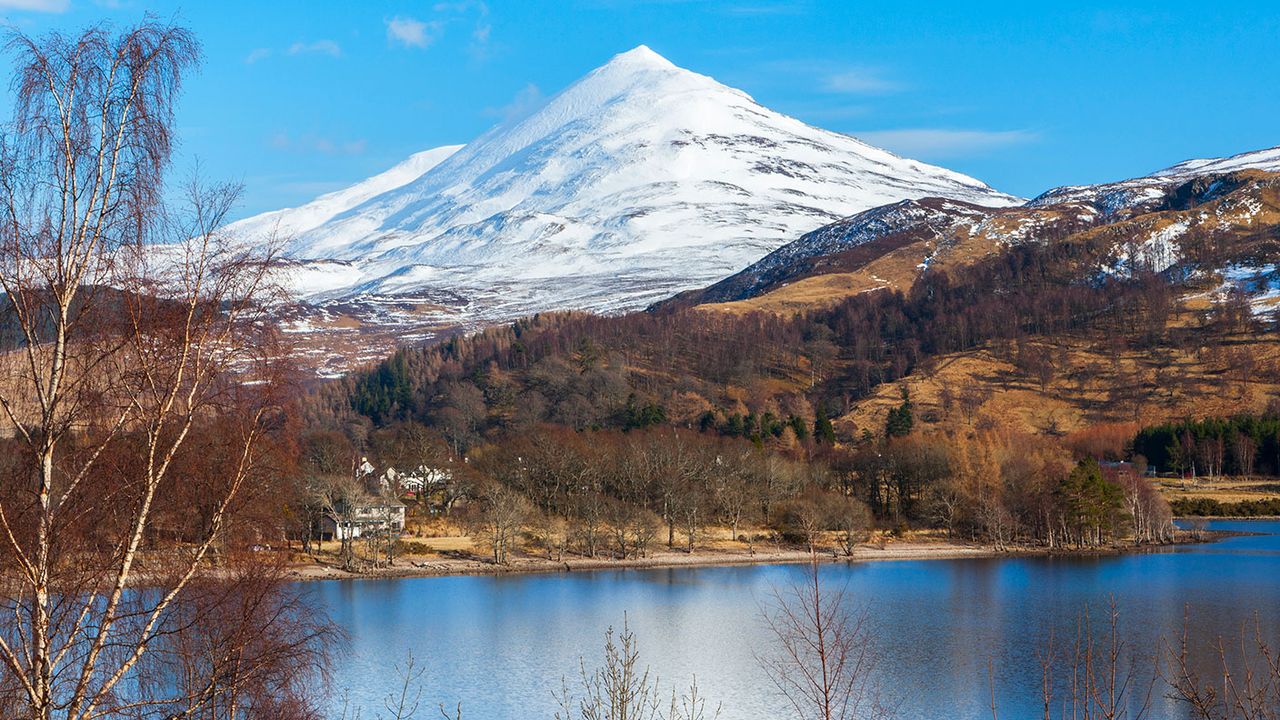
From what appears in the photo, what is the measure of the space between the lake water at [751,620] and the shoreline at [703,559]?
1336 millimetres

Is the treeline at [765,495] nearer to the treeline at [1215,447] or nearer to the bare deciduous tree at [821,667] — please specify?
the treeline at [1215,447]

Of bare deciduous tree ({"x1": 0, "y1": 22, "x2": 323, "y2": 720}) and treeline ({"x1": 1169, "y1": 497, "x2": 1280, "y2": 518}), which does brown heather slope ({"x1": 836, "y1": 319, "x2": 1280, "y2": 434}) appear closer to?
treeline ({"x1": 1169, "y1": 497, "x2": 1280, "y2": 518})

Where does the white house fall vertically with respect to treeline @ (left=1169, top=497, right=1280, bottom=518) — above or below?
above

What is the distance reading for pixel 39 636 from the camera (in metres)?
7.55

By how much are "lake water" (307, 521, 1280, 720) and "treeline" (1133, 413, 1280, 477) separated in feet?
93.6

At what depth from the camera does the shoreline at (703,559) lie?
5284 centimetres

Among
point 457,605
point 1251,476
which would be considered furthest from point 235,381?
point 1251,476

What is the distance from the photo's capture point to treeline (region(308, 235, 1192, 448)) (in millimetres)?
113125

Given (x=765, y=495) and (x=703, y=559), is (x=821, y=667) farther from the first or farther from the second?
(x=765, y=495)

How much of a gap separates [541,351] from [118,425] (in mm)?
131670

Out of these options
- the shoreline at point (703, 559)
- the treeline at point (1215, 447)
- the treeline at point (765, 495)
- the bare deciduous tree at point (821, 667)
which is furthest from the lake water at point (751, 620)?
the treeline at point (1215, 447)

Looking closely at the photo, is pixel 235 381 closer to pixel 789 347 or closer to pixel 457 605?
pixel 457 605

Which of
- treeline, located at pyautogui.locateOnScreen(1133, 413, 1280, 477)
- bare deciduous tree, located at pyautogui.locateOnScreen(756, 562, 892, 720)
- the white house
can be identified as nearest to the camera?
bare deciduous tree, located at pyautogui.locateOnScreen(756, 562, 892, 720)

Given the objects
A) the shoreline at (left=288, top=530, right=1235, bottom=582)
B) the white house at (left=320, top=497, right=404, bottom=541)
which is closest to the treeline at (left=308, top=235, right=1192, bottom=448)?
the shoreline at (left=288, top=530, right=1235, bottom=582)
